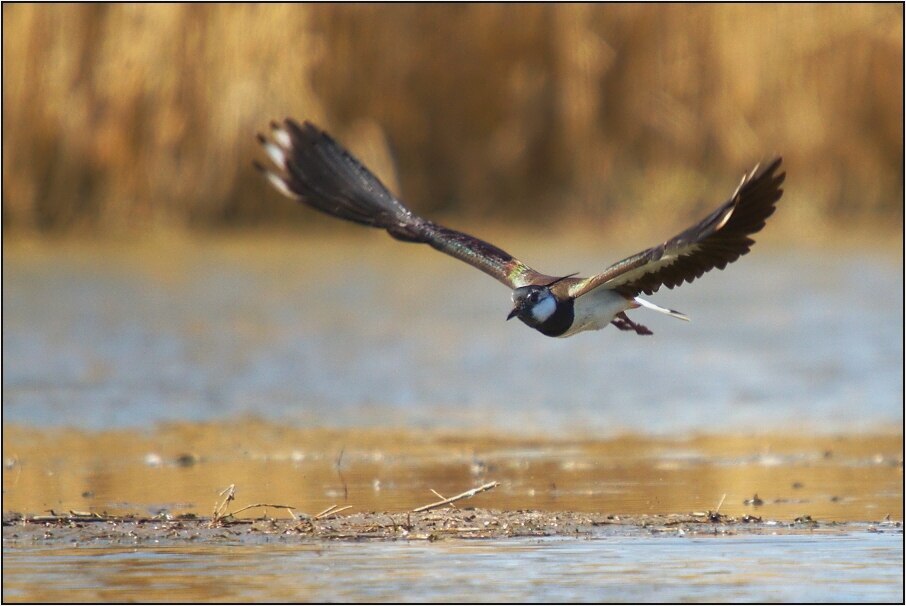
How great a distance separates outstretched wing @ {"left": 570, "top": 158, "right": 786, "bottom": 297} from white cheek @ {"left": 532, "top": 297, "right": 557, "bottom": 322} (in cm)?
12

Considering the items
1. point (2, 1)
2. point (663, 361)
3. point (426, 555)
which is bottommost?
point (426, 555)

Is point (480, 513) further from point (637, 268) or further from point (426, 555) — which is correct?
point (637, 268)

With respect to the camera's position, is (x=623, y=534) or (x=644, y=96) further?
(x=644, y=96)

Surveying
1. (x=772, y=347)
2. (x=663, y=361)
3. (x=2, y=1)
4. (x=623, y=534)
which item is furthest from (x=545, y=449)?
(x=2, y=1)

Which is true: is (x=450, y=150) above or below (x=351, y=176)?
above

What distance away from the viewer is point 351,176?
8602mm

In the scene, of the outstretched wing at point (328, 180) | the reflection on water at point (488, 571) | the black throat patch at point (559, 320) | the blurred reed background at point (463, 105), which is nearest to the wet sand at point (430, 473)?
the reflection on water at point (488, 571)

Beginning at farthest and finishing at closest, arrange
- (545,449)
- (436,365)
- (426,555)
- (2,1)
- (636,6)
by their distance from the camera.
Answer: (636,6) < (2,1) < (436,365) < (545,449) < (426,555)

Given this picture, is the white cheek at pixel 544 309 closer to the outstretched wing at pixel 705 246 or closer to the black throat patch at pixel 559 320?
the black throat patch at pixel 559 320

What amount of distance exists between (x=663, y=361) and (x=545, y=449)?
12.0 feet

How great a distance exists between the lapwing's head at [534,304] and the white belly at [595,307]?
16 cm

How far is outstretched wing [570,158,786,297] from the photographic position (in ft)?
20.6

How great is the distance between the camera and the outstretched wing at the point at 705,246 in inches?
247

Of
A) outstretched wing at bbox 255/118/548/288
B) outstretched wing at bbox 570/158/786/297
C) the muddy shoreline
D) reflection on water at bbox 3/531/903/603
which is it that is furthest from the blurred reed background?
reflection on water at bbox 3/531/903/603
